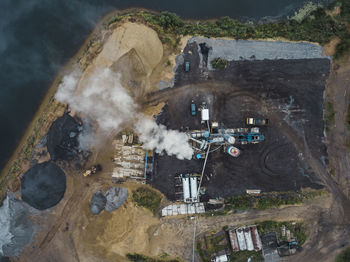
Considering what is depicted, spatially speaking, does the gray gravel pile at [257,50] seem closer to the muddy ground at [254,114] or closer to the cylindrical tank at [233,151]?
the muddy ground at [254,114]

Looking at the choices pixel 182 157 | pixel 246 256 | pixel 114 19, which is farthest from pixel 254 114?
pixel 114 19

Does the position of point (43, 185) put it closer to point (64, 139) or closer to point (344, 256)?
point (64, 139)

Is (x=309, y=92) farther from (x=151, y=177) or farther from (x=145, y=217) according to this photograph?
(x=145, y=217)

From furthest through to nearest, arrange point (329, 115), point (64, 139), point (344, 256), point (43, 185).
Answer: point (329, 115) < point (344, 256) < point (64, 139) < point (43, 185)

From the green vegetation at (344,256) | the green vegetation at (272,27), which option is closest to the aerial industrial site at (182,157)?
the green vegetation at (344,256)

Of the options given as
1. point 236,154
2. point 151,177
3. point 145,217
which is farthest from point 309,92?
point 145,217

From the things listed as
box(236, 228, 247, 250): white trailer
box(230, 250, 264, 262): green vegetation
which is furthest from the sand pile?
box(230, 250, 264, 262): green vegetation
